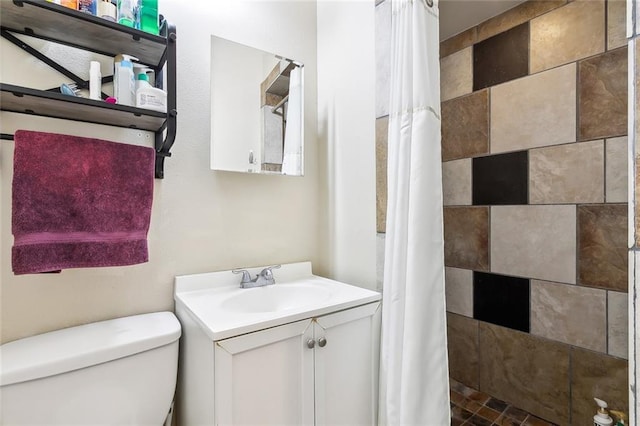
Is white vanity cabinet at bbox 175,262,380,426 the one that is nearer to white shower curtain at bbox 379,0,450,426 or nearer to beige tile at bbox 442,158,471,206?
white shower curtain at bbox 379,0,450,426

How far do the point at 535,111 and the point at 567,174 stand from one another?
14.7 inches


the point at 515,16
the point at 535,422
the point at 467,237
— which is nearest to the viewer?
the point at 535,422

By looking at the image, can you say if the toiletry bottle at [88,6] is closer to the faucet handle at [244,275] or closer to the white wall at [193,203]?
the white wall at [193,203]

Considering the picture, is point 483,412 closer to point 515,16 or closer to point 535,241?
point 535,241

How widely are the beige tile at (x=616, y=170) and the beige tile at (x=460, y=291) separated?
79 centimetres

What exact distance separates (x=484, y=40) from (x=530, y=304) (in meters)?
1.55

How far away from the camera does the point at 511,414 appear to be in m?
1.67

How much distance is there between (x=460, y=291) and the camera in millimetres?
1968

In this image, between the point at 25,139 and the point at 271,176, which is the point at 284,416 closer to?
the point at 271,176

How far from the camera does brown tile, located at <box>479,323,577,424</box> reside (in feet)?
5.07

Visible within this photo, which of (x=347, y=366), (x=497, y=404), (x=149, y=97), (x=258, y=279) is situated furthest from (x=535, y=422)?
(x=149, y=97)

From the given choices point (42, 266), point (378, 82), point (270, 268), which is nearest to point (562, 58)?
point (378, 82)

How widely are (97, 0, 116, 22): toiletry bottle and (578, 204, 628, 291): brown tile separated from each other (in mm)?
2058

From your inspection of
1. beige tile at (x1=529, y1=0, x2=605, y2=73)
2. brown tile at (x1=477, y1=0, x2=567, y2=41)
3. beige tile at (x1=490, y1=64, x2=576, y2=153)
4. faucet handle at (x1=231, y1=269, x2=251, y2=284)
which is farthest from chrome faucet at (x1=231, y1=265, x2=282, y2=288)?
brown tile at (x1=477, y1=0, x2=567, y2=41)
